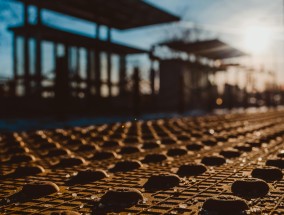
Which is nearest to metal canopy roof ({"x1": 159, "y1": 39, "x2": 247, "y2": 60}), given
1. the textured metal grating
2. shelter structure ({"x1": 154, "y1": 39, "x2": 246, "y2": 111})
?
shelter structure ({"x1": 154, "y1": 39, "x2": 246, "y2": 111})

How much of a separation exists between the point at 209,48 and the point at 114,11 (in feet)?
34.6

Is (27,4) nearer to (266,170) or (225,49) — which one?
(266,170)

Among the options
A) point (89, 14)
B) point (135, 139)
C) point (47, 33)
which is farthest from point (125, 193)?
point (89, 14)

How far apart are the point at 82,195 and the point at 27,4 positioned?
13.1m

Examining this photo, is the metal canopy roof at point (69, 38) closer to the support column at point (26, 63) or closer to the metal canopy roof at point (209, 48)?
the support column at point (26, 63)

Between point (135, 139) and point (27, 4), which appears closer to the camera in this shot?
point (135, 139)

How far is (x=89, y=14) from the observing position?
17.3 meters

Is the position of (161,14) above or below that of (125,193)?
above

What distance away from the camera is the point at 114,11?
1736 cm

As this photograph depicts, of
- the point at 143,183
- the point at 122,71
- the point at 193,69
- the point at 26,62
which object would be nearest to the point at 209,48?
the point at 193,69

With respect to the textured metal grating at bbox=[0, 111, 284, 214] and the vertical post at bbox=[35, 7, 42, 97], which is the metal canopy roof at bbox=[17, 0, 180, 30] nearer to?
the vertical post at bbox=[35, 7, 42, 97]

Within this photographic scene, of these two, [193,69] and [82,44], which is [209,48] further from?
[82,44]

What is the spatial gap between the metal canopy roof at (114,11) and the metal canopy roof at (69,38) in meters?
0.91

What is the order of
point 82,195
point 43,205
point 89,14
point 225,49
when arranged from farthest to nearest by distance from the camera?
1. point 225,49
2. point 89,14
3. point 82,195
4. point 43,205
